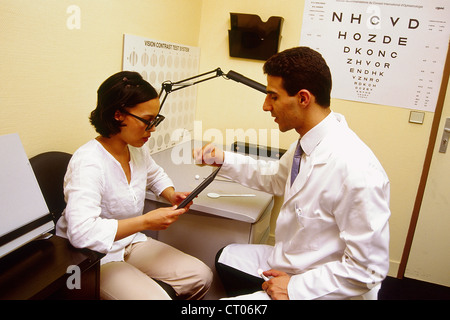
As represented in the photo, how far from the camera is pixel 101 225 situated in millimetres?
1037

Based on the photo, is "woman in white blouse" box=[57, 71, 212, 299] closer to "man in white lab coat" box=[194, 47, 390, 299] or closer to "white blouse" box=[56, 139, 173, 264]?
"white blouse" box=[56, 139, 173, 264]

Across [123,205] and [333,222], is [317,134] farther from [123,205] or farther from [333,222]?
[123,205]

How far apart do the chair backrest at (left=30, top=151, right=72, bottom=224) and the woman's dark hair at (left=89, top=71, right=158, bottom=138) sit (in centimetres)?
20

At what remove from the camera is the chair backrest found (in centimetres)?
117

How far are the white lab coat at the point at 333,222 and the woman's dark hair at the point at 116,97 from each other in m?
0.63


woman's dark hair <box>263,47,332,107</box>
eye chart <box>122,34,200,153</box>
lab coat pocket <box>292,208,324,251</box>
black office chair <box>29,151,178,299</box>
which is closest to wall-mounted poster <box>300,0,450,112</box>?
eye chart <box>122,34,200,153</box>

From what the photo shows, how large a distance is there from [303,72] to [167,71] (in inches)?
42.5

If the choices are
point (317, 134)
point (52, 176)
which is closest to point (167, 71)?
point (52, 176)

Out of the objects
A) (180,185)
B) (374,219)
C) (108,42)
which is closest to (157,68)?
(108,42)

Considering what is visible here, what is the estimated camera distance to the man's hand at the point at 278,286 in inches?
42.9

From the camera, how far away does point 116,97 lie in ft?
3.84

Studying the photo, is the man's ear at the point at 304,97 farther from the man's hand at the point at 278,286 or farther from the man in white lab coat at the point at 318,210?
the man's hand at the point at 278,286

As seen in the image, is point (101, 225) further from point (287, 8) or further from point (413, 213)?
point (413, 213)

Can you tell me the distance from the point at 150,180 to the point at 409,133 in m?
1.70
